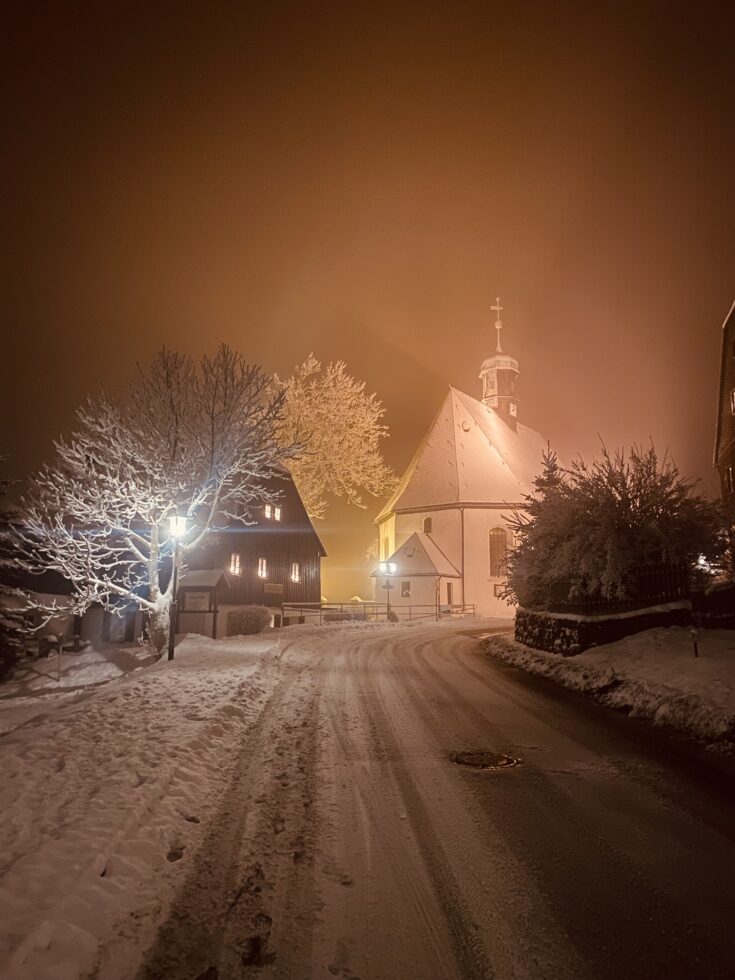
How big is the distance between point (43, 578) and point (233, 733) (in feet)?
80.1

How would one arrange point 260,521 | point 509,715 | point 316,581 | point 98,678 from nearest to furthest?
point 509,715 → point 98,678 → point 260,521 → point 316,581

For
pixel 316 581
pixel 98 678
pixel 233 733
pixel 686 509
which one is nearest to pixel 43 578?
pixel 98 678

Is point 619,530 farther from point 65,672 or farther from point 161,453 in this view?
point 65,672

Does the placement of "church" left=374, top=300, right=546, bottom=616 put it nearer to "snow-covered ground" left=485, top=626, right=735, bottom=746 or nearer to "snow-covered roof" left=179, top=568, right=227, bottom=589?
"snow-covered roof" left=179, top=568, right=227, bottom=589

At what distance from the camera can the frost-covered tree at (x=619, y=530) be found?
14.5 meters

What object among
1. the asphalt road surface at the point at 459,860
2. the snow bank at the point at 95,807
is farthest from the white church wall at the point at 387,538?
the asphalt road surface at the point at 459,860

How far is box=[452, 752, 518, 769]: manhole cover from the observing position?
6.29m

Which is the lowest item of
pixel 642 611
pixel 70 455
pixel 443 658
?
pixel 443 658

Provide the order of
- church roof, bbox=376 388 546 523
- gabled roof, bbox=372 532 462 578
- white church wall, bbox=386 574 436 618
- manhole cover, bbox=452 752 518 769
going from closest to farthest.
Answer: manhole cover, bbox=452 752 518 769 → white church wall, bbox=386 574 436 618 → gabled roof, bbox=372 532 462 578 → church roof, bbox=376 388 546 523

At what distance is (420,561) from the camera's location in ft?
141

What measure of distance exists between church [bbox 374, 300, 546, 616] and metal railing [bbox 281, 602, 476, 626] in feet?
2.06

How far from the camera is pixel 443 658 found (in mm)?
16000

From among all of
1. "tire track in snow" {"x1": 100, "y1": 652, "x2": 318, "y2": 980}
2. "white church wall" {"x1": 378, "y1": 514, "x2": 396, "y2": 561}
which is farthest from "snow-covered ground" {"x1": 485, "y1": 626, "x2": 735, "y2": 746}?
"white church wall" {"x1": 378, "y1": 514, "x2": 396, "y2": 561}

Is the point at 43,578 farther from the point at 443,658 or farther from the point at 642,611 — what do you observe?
the point at 642,611
